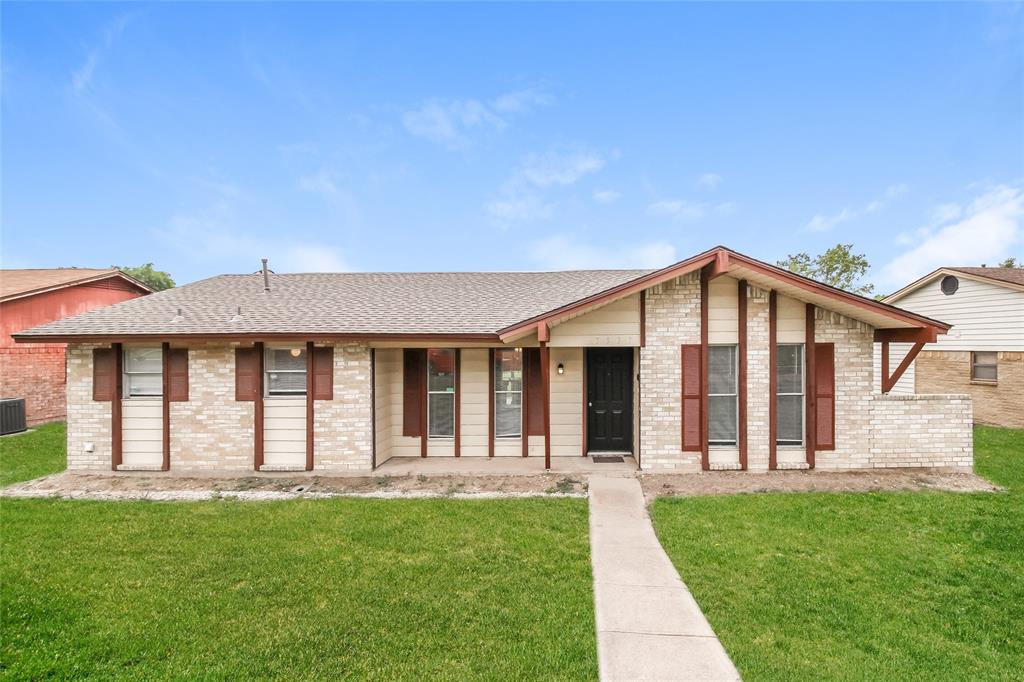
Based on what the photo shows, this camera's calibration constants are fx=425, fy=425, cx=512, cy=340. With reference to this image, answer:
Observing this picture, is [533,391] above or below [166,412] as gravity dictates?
above

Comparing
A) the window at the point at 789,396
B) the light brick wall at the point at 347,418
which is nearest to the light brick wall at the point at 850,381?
the window at the point at 789,396

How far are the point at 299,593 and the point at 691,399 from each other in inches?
268

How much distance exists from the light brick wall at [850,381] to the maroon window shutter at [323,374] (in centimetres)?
930

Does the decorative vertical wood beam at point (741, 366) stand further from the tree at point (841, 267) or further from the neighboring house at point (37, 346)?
the tree at point (841, 267)

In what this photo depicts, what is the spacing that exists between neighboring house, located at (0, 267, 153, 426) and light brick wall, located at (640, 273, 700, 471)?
56.2 ft

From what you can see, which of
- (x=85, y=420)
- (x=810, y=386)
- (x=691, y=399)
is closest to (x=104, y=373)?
(x=85, y=420)

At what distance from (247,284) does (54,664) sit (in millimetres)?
10113

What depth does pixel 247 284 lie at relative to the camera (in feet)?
38.3

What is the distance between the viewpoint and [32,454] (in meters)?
9.97

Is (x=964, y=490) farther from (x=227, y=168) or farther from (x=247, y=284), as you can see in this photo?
(x=227, y=168)

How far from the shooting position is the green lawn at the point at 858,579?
3221 mm

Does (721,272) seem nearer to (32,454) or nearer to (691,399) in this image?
(691,399)

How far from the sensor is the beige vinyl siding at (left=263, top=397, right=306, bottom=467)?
839 centimetres

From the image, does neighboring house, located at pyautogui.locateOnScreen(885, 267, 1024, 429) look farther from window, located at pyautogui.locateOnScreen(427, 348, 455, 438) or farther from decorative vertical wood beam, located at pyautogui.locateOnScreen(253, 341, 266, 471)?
decorative vertical wood beam, located at pyautogui.locateOnScreen(253, 341, 266, 471)
